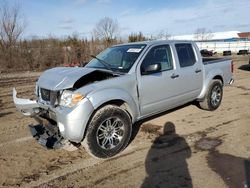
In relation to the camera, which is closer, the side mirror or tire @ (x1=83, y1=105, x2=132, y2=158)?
tire @ (x1=83, y1=105, x2=132, y2=158)

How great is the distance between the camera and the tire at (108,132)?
15.0ft

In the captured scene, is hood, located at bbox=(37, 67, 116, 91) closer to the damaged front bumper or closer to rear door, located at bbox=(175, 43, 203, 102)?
the damaged front bumper

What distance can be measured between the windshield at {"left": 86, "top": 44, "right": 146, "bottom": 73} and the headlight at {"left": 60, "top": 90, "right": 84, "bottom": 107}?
1259mm

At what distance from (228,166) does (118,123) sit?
1918mm

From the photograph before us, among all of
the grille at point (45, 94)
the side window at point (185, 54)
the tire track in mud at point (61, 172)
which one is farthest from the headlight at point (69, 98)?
the side window at point (185, 54)

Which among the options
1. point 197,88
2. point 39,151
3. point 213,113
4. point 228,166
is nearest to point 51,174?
point 39,151

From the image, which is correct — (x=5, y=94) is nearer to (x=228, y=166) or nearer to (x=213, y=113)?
(x=213, y=113)

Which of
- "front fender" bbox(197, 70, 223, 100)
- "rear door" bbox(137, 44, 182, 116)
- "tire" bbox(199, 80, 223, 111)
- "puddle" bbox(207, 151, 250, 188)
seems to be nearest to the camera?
"puddle" bbox(207, 151, 250, 188)

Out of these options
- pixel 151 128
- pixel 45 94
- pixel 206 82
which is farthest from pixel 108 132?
pixel 206 82

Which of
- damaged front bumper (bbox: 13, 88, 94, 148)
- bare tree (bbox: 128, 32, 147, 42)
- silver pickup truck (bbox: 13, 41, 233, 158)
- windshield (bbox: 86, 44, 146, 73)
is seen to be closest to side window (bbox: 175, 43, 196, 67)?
silver pickup truck (bbox: 13, 41, 233, 158)

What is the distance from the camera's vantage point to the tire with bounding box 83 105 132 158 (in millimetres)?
4570

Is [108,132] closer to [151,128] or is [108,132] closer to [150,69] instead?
[150,69]

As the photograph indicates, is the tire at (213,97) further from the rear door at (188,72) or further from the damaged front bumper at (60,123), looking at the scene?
the damaged front bumper at (60,123)

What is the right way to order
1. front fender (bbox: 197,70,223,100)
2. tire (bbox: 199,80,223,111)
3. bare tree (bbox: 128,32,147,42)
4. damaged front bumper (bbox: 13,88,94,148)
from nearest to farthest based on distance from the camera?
damaged front bumper (bbox: 13,88,94,148) → front fender (bbox: 197,70,223,100) → tire (bbox: 199,80,223,111) → bare tree (bbox: 128,32,147,42)
